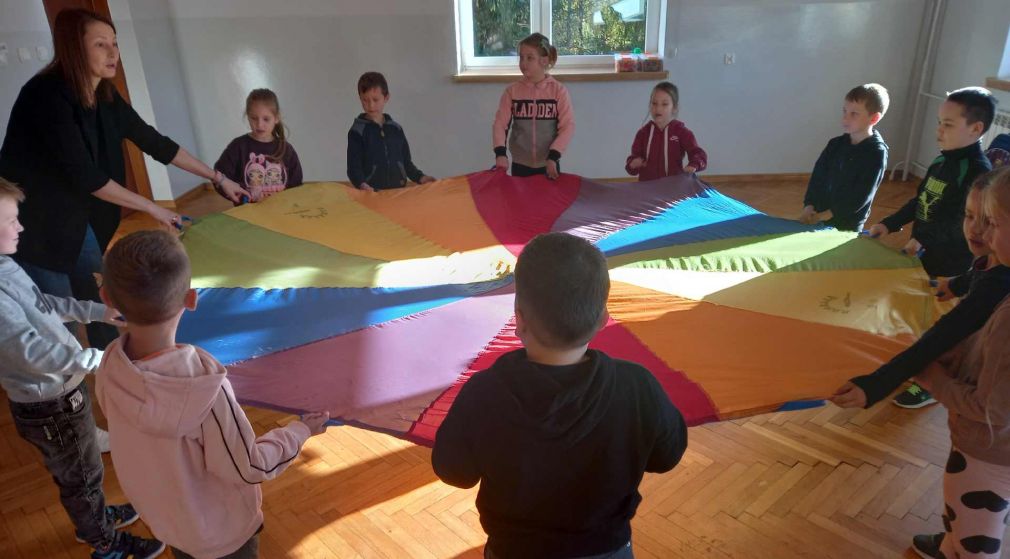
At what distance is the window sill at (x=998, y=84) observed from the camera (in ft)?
14.1

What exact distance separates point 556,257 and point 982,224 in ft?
3.69

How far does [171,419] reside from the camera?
1180mm

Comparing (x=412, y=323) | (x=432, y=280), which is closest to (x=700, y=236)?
(x=432, y=280)

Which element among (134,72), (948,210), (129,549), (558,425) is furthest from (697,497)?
(134,72)

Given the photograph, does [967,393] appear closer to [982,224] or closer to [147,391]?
[982,224]

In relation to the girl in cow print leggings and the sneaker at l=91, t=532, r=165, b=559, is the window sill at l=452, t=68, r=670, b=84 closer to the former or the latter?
the girl in cow print leggings

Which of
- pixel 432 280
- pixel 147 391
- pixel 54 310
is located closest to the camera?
pixel 147 391

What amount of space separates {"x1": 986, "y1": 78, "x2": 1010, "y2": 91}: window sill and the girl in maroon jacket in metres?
2.33

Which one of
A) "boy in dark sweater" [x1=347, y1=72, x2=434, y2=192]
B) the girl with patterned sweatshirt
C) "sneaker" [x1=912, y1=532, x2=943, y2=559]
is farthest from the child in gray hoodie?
"sneaker" [x1=912, y1=532, x2=943, y2=559]

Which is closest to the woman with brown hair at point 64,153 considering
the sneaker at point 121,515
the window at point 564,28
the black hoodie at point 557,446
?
the sneaker at point 121,515

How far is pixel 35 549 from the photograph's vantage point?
200cm

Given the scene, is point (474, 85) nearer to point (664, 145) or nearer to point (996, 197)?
point (664, 145)

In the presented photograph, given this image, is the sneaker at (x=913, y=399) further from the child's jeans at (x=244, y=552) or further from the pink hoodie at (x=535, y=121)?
the child's jeans at (x=244, y=552)

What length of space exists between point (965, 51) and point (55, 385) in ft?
19.2
